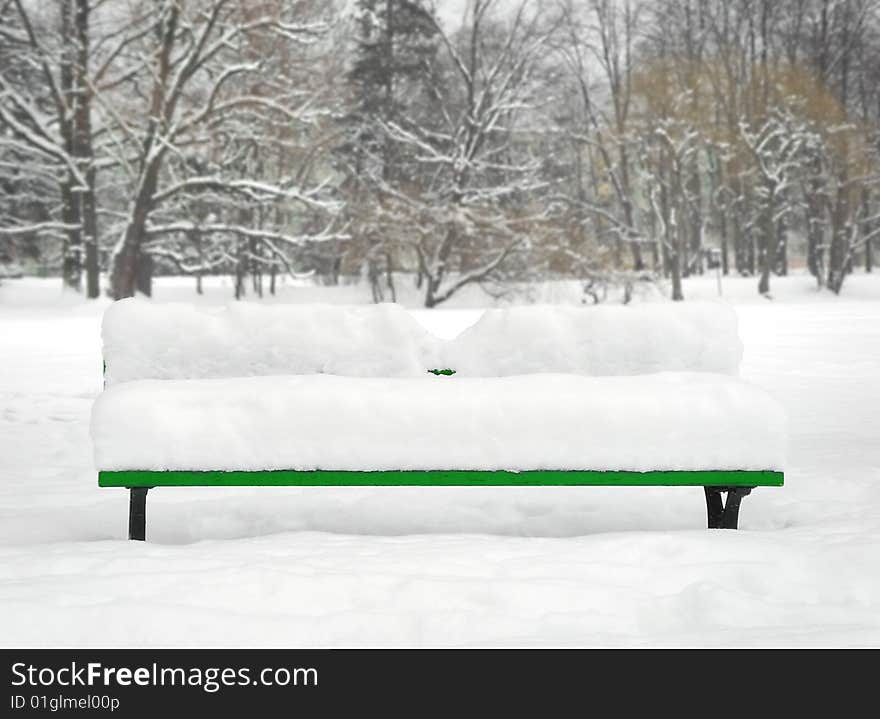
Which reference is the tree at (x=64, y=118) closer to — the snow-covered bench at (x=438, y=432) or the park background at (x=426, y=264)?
the park background at (x=426, y=264)

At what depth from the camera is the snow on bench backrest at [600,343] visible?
413 centimetres

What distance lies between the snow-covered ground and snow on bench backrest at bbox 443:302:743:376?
73 cm

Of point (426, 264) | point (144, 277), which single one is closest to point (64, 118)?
point (144, 277)

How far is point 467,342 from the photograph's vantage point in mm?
4160

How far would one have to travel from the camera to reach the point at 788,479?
519cm

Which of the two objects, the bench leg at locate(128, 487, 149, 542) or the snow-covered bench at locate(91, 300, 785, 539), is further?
the bench leg at locate(128, 487, 149, 542)

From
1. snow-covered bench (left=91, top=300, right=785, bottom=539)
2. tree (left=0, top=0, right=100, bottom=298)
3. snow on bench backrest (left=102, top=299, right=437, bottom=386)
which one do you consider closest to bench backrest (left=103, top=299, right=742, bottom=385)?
snow on bench backrest (left=102, top=299, right=437, bottom=386)

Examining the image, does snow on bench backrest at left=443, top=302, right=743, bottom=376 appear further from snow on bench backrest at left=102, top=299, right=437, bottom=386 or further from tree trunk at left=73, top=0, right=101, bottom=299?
tree trunk at left=73, top=0, right=101, bottom=299

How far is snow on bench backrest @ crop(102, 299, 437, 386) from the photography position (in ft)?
13.3

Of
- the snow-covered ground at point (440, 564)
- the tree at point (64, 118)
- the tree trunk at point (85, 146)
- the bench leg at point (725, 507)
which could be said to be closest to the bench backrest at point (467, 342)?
the bench leg at point (725, 507)

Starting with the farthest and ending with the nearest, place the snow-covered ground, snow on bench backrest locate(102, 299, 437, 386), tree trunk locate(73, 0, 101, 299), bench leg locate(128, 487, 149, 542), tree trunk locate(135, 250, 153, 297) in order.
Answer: tree trunk locate(135, 250, 153, 297) < tree trunk locate(73, 0, 101, 299) < snow on bench backrest locate(102, 299, 437, 386) < bench leg locate(128, 487, 149, 542) < the snow-covered ground

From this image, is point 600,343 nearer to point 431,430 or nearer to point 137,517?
point 431,430

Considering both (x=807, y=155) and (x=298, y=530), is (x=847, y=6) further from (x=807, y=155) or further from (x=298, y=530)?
(x=298, y=530)

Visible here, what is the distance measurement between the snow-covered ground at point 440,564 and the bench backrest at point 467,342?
2.43 feet
